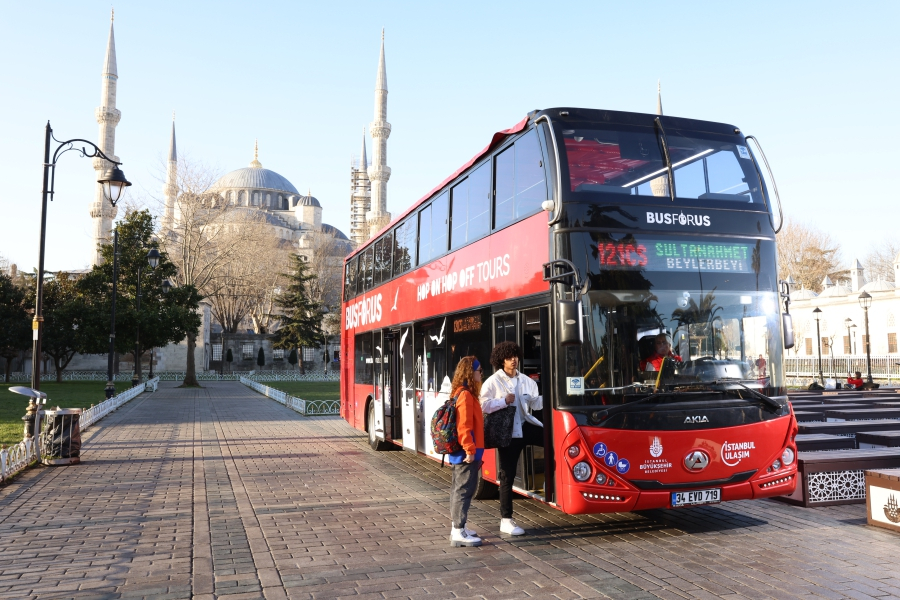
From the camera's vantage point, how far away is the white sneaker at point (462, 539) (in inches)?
245

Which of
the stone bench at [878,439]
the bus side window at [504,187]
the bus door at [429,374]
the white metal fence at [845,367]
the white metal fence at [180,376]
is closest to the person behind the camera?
the bus side window at [504,187]

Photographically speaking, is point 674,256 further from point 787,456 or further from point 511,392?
point 787,456

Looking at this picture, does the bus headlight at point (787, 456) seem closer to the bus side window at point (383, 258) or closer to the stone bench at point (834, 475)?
Answer: the stone bench at point (834, 475)

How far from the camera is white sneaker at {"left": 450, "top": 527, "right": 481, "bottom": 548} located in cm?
621

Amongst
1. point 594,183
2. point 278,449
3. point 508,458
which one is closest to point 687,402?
point 508,458

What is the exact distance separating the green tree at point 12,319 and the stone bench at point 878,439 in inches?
1614

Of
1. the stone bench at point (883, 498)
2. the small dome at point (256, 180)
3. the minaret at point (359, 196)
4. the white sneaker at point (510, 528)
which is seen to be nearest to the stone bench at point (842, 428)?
the stone bench at point (883, 498)

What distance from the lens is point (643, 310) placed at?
20.3 feet

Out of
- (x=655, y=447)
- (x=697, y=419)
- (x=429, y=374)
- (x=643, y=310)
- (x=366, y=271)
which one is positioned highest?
(x=366, y=271)

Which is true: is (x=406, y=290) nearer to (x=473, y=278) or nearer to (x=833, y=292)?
(x=473, y=278)

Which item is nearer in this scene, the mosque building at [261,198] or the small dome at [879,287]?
the small dome at [879,287]

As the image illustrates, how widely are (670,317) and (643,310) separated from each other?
238 millimetres


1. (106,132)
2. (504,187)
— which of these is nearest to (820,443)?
(504,187)

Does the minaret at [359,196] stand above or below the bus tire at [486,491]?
above
